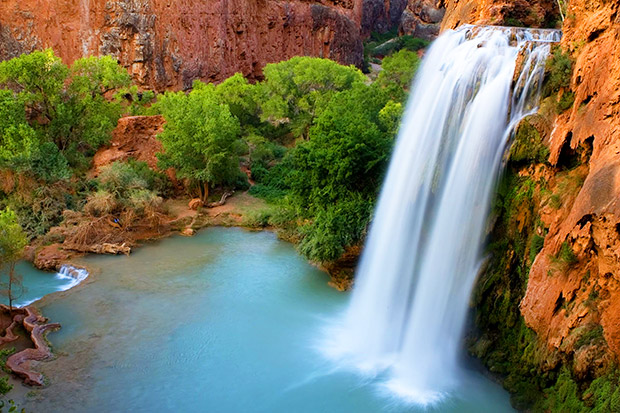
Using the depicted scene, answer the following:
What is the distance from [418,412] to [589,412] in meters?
3.51

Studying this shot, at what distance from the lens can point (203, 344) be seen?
47.8 feet

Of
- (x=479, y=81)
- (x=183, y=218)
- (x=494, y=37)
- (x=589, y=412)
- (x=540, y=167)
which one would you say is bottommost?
(x=183, y=218)

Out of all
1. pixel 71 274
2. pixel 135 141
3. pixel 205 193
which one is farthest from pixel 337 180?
pixel 135 141

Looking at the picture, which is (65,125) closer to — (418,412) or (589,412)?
(418,412)

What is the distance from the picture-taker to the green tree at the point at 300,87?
1380 inches

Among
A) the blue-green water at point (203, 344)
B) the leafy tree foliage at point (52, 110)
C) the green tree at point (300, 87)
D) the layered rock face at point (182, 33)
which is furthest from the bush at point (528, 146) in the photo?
the layered rock face at point (182, 33)

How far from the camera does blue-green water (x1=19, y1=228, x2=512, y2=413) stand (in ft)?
39.5

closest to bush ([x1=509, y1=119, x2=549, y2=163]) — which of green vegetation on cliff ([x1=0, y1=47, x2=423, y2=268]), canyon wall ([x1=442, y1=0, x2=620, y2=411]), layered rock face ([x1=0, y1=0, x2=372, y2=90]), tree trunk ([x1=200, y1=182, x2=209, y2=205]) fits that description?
canyon wall ([x1=442, y1=0, x2=620, y2=411])

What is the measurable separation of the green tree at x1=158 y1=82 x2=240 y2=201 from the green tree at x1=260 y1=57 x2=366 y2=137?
7871 millimetres

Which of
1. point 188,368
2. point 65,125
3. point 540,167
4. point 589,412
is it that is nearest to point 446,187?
point 540,167

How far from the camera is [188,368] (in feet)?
43.9

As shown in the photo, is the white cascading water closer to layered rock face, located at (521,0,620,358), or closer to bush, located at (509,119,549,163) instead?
bush, located at (509,119,549,163)

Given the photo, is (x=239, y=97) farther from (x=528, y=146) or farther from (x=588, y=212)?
(x=588, y=212)

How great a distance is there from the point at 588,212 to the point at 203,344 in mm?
10249
